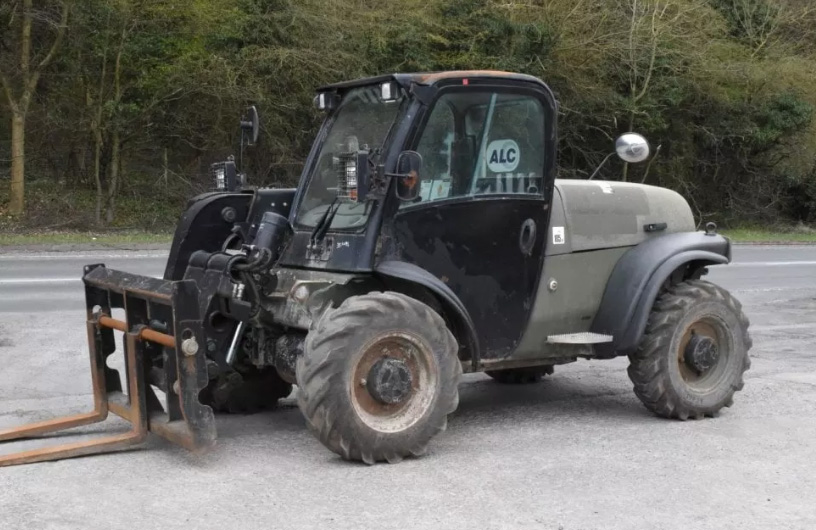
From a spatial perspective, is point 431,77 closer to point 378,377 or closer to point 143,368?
point 378,377

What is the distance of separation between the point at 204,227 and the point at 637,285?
9.74 ft

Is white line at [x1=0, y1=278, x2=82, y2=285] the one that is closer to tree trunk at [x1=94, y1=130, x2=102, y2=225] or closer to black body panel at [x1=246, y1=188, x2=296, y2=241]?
black body panel at [x1=246, y1=188, x2=296, y2=241]

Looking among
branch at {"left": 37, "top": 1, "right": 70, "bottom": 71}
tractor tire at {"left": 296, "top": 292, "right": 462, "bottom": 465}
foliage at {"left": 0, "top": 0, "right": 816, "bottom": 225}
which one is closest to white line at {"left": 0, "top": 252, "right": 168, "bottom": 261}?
foliage at {"left": 0, "top": 0, "right": 816, "bottom": 225}

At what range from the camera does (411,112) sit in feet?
20.0

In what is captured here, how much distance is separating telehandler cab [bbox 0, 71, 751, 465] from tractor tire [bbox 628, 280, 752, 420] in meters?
0.01

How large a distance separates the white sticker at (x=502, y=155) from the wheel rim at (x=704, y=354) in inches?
68.2

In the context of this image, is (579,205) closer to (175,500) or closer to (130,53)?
(175,500)

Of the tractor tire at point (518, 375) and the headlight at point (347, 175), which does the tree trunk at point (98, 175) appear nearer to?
the tractor tire at point (518, 375)

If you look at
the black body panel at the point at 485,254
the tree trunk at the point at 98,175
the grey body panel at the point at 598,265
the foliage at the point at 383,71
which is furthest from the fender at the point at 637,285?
the tree trunk at the point at 98,175

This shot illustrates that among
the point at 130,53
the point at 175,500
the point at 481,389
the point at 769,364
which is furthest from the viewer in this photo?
the point at 130,53

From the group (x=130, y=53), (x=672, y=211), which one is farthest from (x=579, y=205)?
(x=130, y=53)

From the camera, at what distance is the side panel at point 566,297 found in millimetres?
6715

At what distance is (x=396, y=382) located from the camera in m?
5.83

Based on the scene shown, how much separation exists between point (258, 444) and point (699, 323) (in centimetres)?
319
